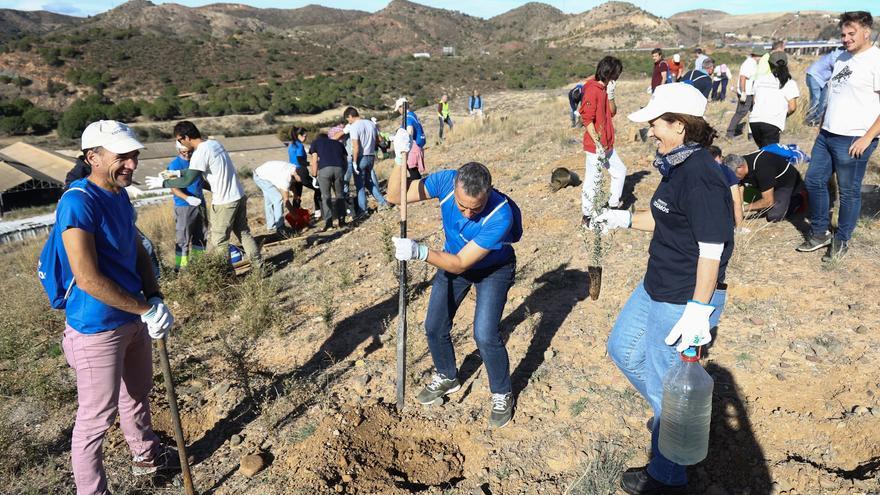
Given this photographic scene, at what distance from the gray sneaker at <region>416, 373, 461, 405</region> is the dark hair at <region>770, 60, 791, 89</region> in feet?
18.9

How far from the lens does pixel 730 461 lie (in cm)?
295

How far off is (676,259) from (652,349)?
42 cm

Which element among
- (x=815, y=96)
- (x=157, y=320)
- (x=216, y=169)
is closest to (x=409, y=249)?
(x=157, y=320)

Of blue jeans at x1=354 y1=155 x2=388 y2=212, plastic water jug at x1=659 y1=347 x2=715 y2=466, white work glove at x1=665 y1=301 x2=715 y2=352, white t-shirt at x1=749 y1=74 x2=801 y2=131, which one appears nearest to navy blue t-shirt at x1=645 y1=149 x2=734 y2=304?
white work glove at x1=665 y1=301 x2=715 y2=352

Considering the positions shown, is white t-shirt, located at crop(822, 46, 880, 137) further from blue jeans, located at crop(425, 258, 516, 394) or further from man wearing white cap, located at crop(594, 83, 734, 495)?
blue jeans, located at crop(425, 258, 516, 394)

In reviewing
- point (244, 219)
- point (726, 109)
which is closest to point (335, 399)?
point (244, 219)

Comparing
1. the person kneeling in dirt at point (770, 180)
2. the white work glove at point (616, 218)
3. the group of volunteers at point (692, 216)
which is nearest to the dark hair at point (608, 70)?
the person kneeling in dirt at point (770, 180)

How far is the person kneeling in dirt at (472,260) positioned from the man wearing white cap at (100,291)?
1319mm

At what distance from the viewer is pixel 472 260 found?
285 centimetres

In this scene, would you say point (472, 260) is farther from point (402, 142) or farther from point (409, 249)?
point (402, 142)

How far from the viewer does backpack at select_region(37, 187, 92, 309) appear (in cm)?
246

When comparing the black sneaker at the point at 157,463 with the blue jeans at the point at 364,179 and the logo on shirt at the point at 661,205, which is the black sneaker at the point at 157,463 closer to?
the logo on shirt at the point at 661,205

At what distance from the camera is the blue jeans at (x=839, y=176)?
3984 mm

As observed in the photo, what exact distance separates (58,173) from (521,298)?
19.9 metres
